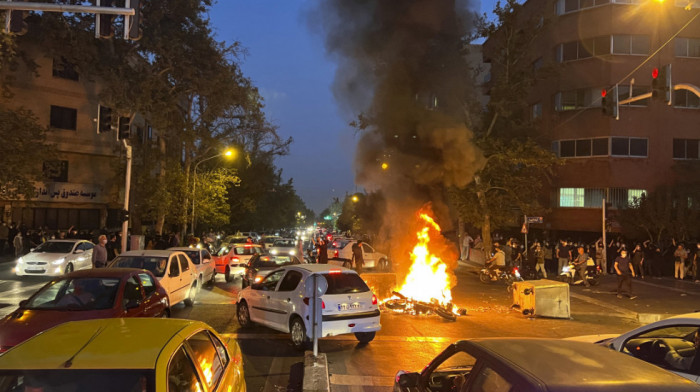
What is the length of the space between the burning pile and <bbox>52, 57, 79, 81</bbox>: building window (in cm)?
2481

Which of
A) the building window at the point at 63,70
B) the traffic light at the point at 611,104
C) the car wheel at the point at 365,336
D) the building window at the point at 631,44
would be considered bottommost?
the car wheel at the point at 365,336

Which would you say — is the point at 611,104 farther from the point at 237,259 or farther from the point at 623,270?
the point at 237,259

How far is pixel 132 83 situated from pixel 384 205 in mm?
16171

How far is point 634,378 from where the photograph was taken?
2.77 m

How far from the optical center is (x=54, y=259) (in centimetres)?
1667

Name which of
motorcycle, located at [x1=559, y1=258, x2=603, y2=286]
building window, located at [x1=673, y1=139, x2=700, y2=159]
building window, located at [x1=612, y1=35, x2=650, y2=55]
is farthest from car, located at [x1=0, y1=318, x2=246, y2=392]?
building window, located at [x1=673, y1=139, x2=700, y2=159]

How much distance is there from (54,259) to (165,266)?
25.9ft

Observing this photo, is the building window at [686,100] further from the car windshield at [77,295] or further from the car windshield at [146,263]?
the car windshield at [77,295]

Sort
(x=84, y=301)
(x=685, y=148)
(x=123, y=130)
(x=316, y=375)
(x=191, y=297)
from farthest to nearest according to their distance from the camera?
1. (x=685, y=148)
2. (x=123, y=130)
3. (x=191, y=297)
4. (x=84, y=301)
5. (x=316, y=375)

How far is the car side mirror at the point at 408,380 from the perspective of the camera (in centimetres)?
403

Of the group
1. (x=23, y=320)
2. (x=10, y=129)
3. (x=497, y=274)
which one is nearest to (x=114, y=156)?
(x=10, y=129)

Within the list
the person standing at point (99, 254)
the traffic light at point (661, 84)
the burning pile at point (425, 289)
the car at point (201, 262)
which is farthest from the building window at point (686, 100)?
the person standing at point (99, 254)

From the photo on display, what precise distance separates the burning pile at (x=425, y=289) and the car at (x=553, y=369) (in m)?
8.21

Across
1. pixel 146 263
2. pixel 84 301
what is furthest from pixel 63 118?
pixel 84 301
